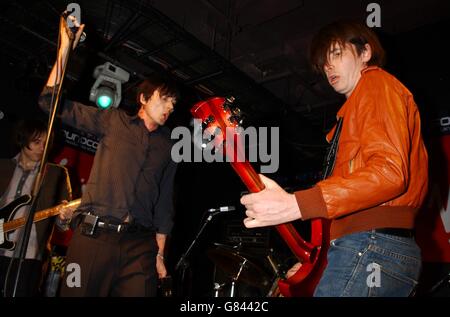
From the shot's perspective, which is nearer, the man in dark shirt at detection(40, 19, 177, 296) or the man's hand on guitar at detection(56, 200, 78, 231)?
the man in dark shirt at detection(40, 19, 177, 296)

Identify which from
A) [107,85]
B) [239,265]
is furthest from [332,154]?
[107,85]

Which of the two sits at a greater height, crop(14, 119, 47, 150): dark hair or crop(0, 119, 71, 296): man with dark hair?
crop(14, 119, 47, 150): dark hair

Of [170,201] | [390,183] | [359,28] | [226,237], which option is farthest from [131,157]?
[226,237]

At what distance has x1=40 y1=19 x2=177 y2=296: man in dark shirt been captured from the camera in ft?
8.35

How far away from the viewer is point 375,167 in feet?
4.06

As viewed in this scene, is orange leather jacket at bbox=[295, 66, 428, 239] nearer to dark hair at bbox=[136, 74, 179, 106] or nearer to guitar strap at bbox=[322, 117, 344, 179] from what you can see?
guitar strap at bbox=[322, 117, 344, 179]

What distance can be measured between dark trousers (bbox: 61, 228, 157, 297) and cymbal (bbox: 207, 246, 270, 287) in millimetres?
2383

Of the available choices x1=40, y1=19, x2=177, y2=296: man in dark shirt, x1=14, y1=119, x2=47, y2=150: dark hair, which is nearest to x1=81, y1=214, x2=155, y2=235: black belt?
x1=40, y1=19, x2=177, y2=296: man in dark shirt

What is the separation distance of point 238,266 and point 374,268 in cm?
417

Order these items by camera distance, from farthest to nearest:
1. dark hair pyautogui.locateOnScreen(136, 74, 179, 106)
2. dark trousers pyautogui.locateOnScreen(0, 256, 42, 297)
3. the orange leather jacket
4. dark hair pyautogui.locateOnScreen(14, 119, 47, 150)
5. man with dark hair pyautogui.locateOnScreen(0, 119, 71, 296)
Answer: dark hair pyautogui.locateOnScreen(14, 119, 47, 150) → man with dark hair pyautogui.locateOnScreen(0, 119, 71, 296) → dark trousers pyautogui.locateOnScreen(0, 256, 42, 297) → dark hair pyautogui.locateOnScreen(136, 74, 179, 106) → the orange leather jacket

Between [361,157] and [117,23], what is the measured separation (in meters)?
6.40

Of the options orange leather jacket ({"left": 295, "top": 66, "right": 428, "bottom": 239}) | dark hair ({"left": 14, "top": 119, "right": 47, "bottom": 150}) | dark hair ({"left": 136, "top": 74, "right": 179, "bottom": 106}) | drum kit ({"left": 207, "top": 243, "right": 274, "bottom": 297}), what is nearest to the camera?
orange leather jacket ({"left": 295, "top": 66, "right": 428, "bottom": 239})

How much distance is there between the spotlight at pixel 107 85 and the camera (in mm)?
6363
